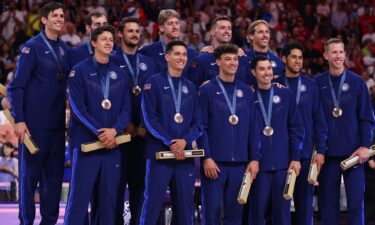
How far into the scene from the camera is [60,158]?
8.76 meters

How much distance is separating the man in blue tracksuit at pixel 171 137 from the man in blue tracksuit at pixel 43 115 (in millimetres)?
900

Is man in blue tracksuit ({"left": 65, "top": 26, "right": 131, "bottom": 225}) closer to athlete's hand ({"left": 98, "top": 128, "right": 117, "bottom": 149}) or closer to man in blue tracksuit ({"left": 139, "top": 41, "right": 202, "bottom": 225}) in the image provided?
athlete's hand ({"left": 98, "top": 128, "right": 117, "bottom": 149})

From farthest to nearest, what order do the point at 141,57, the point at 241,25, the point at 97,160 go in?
the point at 241,25 → the point at 141,57 → the point at 97,160

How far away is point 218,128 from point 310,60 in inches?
324

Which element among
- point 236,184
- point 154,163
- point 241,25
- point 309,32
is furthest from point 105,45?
point 309,32

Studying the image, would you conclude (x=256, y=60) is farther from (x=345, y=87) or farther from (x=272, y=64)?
(x=345, y=87)

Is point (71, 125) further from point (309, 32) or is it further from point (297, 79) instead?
point (309, 32)

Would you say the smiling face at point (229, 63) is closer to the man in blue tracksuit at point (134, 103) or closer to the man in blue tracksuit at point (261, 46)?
the man in blue tracksuit at point (261, 46)

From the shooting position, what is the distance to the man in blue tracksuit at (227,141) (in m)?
8.50

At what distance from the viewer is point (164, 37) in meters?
9.15

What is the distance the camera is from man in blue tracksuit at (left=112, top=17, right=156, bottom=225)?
8.79m

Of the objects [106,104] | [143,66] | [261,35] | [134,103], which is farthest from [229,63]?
[106,104]

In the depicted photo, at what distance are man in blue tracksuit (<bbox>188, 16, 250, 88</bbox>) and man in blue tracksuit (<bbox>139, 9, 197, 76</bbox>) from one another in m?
0.10

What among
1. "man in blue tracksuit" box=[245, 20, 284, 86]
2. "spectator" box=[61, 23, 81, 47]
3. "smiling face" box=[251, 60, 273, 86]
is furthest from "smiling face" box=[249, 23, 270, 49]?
"spectator" box=[61, 23, 81, 47]
